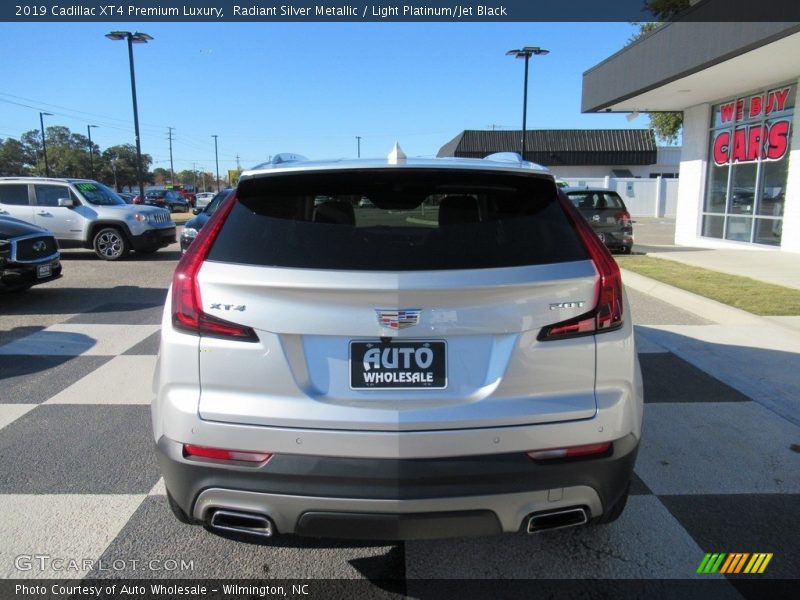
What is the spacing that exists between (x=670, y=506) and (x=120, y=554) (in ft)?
8.98

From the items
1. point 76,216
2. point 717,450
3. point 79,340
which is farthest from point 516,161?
point 76,216

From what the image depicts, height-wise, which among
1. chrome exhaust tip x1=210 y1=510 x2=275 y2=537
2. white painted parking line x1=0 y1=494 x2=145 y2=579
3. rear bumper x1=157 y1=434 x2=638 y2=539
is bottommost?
white painted parking line x1=0 y1=494 x2=145 y2=579

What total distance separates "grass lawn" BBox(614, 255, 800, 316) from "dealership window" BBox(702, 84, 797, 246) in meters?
4.25

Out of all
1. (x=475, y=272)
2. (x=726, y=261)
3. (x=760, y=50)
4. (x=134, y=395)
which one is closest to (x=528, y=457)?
(x=475, y=272)

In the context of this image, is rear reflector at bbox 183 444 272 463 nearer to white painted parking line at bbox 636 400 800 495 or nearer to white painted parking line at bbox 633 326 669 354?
white painted parking line at bbox 636 400 800 495

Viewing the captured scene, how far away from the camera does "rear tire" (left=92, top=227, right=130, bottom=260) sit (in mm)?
13680

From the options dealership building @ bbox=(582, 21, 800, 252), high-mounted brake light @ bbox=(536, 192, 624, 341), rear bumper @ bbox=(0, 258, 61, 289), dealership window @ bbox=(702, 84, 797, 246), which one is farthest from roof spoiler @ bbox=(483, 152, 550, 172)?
dealership window @ bbox=(702, 84, 797, 246)

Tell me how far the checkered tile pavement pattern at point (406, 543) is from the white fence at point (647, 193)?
33512mm

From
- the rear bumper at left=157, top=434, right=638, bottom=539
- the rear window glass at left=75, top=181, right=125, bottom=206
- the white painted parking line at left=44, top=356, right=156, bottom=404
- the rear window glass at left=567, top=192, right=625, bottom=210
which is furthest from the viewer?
the rear window glass at left=567, top=192, right=625, bottom=210

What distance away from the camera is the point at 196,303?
2209mm

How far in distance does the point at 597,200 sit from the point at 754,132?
4.61 m

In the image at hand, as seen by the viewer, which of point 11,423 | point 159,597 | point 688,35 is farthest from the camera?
point 688,35

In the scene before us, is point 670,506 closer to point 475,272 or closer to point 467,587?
point 467,587

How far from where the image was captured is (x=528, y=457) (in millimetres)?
2119
